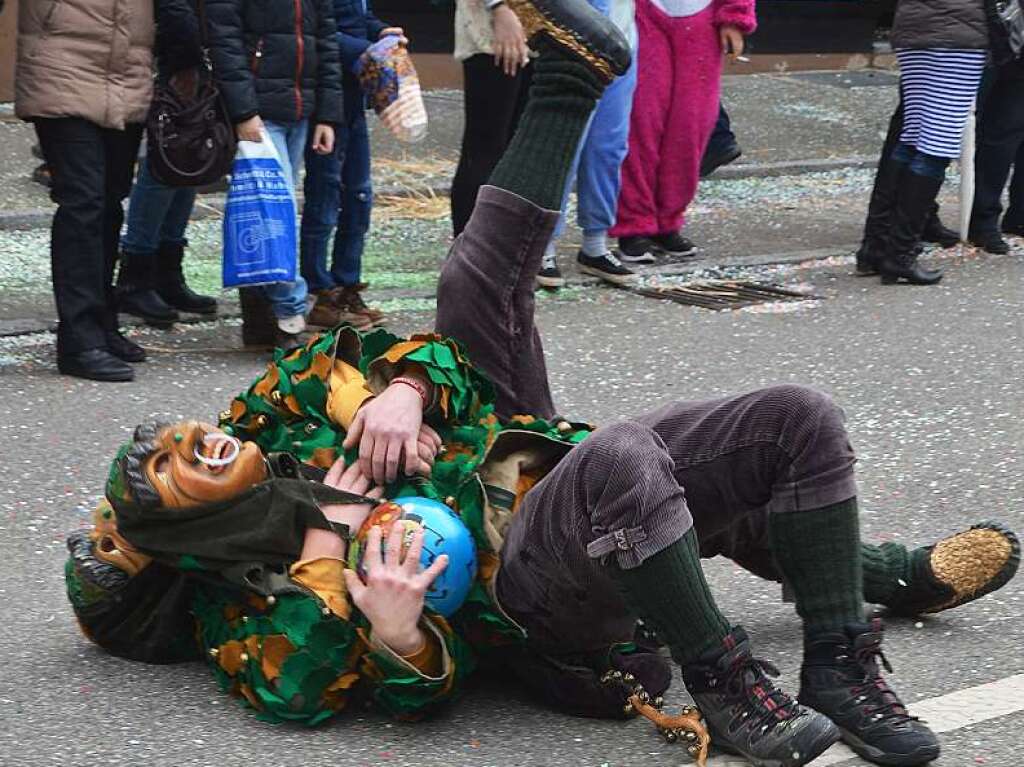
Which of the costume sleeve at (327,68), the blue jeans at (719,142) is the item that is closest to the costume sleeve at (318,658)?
the costume sleeve at (327,68)

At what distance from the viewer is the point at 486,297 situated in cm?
335

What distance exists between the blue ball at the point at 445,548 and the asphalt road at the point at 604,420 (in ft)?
0.87

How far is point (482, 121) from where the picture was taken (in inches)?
261

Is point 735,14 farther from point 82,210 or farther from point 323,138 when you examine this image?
point 82,210

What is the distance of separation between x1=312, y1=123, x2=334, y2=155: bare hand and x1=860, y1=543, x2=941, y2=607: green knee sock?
2.93 m

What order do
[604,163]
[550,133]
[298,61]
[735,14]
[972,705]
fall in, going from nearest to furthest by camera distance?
[972,705] → [550,133] → [298,61] → [604,163] → [735,14]

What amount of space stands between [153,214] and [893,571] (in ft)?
10.8

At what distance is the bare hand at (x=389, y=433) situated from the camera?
305 centimetres

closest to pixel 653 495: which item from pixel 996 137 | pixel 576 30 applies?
pixel 576 30

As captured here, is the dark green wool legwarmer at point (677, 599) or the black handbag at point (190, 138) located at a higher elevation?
the black handbag at point (190, 138)

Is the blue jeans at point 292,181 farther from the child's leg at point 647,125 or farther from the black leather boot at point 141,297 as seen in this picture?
the child's leg at point 647,125

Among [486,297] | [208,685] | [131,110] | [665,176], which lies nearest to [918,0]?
[665,176]

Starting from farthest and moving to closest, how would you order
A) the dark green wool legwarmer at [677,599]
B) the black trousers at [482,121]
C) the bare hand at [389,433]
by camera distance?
the black trousers at [482,121] → the bare hand at [389,433] → the dark green wool legwarmer at [677,599]

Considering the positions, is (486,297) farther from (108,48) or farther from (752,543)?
(108,48)
